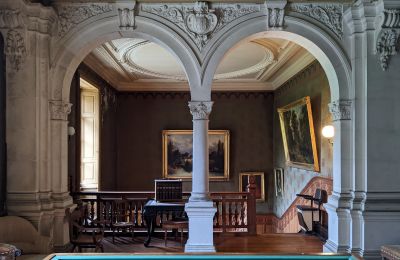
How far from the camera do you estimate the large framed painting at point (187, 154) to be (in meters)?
13.4

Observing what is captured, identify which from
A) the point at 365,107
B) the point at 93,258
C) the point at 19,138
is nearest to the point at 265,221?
the point at 365,107

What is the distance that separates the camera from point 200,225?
19.7 ft

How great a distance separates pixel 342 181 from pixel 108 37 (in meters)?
4.12

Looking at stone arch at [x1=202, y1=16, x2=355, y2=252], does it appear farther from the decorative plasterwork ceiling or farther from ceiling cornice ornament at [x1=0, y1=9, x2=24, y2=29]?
ceiling cornice ornament at [x1=0, y1=9, x2=24, y2=29]

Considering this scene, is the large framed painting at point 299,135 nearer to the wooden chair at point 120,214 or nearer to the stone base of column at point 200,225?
the stone base of column at point 200,225

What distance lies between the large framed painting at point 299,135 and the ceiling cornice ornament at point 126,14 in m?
4.43

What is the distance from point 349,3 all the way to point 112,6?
3.51m

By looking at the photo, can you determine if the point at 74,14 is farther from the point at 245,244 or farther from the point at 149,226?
the point at 245,244

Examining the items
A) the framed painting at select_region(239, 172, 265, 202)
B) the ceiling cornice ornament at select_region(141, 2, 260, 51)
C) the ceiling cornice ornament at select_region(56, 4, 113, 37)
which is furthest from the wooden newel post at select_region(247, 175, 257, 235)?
the framed painting at select_region(239, 172, 265, 202)

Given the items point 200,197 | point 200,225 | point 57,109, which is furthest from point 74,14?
point 200,225

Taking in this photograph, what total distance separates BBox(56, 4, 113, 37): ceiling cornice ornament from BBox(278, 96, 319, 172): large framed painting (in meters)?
4.88

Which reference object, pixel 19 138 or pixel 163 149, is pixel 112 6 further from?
pixel 163 149

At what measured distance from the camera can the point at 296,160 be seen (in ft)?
33.9

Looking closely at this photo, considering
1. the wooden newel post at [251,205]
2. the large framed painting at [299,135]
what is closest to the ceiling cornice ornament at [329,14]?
the large framed painting at [299,135]
